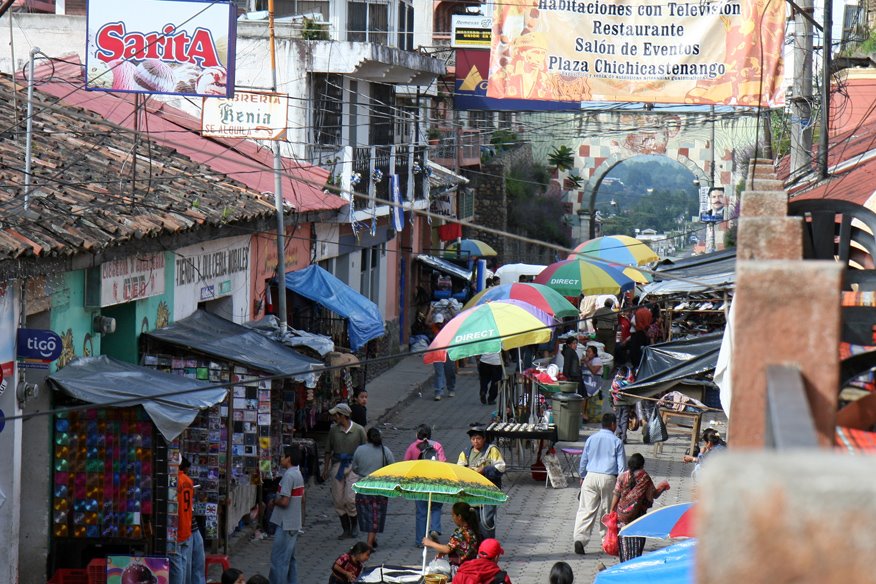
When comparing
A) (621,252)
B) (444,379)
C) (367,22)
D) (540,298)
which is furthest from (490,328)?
(621,252)

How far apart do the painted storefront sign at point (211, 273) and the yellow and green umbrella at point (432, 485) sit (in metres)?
4.41

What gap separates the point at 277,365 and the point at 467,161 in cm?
3140

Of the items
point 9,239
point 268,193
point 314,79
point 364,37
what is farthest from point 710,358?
point 364,37

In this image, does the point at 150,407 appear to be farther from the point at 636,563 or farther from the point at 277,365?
the point at 636,563

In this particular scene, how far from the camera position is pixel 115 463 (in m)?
11.0

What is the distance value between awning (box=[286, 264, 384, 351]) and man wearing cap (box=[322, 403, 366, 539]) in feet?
11.2

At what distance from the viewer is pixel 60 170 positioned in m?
12.9

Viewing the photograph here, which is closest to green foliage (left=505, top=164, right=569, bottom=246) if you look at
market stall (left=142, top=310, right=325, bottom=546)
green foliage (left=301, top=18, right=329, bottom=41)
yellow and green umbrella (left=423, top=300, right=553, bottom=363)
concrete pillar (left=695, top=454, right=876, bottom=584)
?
green foliage (left=301, top=18, right=329, bottom=41)

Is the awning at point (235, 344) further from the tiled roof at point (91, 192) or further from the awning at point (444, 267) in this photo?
the awning at point (444, 267)

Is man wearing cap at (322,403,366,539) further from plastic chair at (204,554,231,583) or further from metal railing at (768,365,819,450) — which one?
metal railing at (768,365,819,450)

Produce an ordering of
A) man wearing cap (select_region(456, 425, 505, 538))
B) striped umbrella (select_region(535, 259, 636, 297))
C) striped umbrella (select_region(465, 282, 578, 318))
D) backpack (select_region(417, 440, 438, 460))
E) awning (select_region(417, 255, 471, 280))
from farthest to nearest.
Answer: awning (select_region(417, 255, 471, 280))
striped umbrella (select_region(535, 259, 636, 297))
striped umbrella (select_region(465, 282, 578, 318))
backpack (select_region(417, 440, 438, 460))
man wearing cap (select_region(456, 425, 505, 538))

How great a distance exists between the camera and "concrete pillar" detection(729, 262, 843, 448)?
278cm

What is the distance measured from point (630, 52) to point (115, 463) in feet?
26.8

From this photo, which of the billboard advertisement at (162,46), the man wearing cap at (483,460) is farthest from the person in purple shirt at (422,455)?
the billboard advertisement at (162,46)
